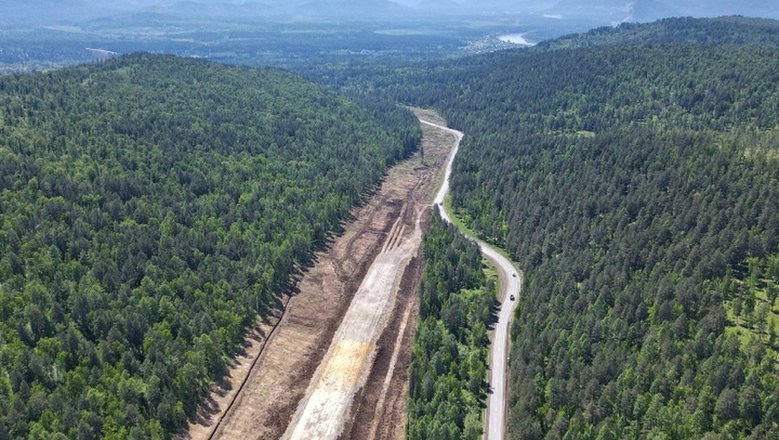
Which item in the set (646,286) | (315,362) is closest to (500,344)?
(646,286)

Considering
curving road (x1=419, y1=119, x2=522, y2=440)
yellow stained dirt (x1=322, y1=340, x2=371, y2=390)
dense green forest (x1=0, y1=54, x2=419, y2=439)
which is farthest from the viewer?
yellow stained dirt (x1=322, y1=340, x2=371, y2=390)

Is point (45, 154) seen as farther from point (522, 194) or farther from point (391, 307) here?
point (522, 194)

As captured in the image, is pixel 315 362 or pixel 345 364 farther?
pixel 315 362

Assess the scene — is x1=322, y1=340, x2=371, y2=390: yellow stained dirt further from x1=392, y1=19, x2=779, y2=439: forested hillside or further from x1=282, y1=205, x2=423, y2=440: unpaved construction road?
x1=392, y1=19, x2=779, y2=439: forested hillside

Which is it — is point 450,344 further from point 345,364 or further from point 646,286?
point 646,286

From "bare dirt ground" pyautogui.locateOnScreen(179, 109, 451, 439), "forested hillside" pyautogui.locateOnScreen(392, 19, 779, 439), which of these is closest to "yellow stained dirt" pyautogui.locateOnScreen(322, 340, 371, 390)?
"bare dirt ground" pyautogui.locateOnScreen(179, 109, 451, 439)

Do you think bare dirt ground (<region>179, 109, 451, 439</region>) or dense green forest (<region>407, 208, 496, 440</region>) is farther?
bare dirt ground (<region>179, 109, 451, 439</region>)

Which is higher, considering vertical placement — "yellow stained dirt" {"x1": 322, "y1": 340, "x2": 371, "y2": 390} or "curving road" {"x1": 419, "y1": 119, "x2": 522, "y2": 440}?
"curving road" {"x1": 419, "y1": 119, "x2": 522, "y2": 440}

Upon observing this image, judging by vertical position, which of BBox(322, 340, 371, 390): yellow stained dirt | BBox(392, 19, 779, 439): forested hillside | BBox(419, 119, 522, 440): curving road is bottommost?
BBox(322, 340, 371, 390): yellow stained dirt
